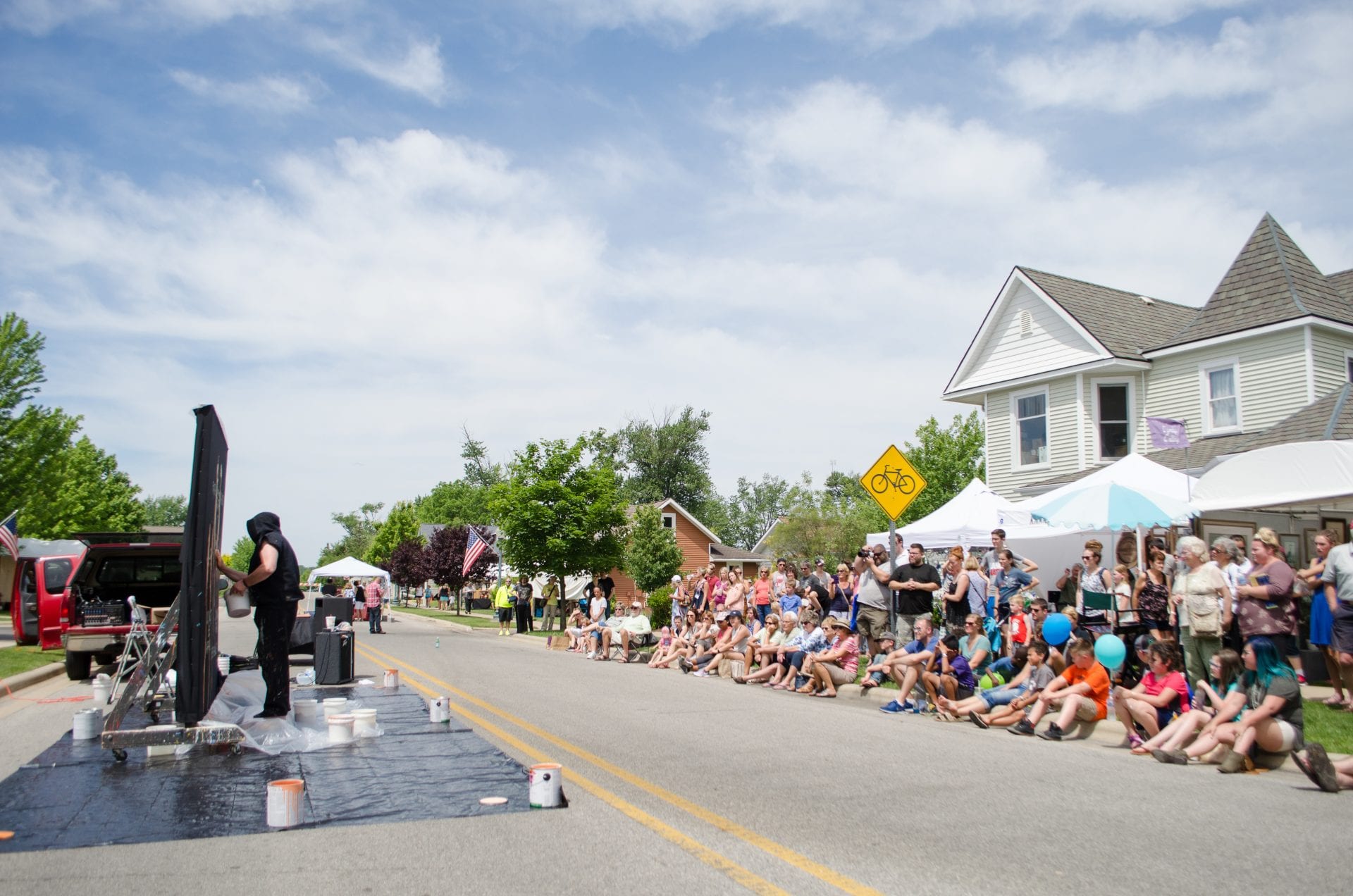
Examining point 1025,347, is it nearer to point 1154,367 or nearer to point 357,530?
point 1154,367

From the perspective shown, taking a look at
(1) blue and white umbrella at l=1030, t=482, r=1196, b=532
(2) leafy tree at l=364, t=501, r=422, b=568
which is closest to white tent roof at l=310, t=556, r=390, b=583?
(1) blue and white umbrella at l=1030, t=482, r=1196, b=532

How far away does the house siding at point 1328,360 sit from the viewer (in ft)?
67.1

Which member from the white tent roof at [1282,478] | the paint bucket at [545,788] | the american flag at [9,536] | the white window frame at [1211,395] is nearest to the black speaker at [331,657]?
the paint bucket at [545,788]

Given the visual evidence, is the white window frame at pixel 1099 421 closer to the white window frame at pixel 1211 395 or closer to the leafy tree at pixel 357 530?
the white window frame at pixel 1211 395

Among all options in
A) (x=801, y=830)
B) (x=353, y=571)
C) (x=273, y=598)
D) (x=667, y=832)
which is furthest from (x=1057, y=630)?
(x=353, y=571)

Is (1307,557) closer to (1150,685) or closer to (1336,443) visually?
(1336,443)

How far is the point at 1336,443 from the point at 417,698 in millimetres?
12112

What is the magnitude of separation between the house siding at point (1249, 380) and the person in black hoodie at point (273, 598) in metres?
19.8

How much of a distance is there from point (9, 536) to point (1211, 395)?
2805 centimetres

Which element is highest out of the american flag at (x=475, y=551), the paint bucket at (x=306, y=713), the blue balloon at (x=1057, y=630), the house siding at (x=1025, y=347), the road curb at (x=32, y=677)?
the house siding at (x=1025, y=347)

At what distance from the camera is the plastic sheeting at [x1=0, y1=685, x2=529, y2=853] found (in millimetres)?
5664

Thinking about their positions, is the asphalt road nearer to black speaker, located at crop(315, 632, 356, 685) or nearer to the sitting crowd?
the sitting crowd

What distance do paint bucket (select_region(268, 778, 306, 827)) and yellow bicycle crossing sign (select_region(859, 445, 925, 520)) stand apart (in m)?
10.6

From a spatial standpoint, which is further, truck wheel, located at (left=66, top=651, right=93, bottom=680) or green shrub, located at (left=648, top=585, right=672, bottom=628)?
green shrub, located at (left=648, top=585, right=672, bottom=628)
